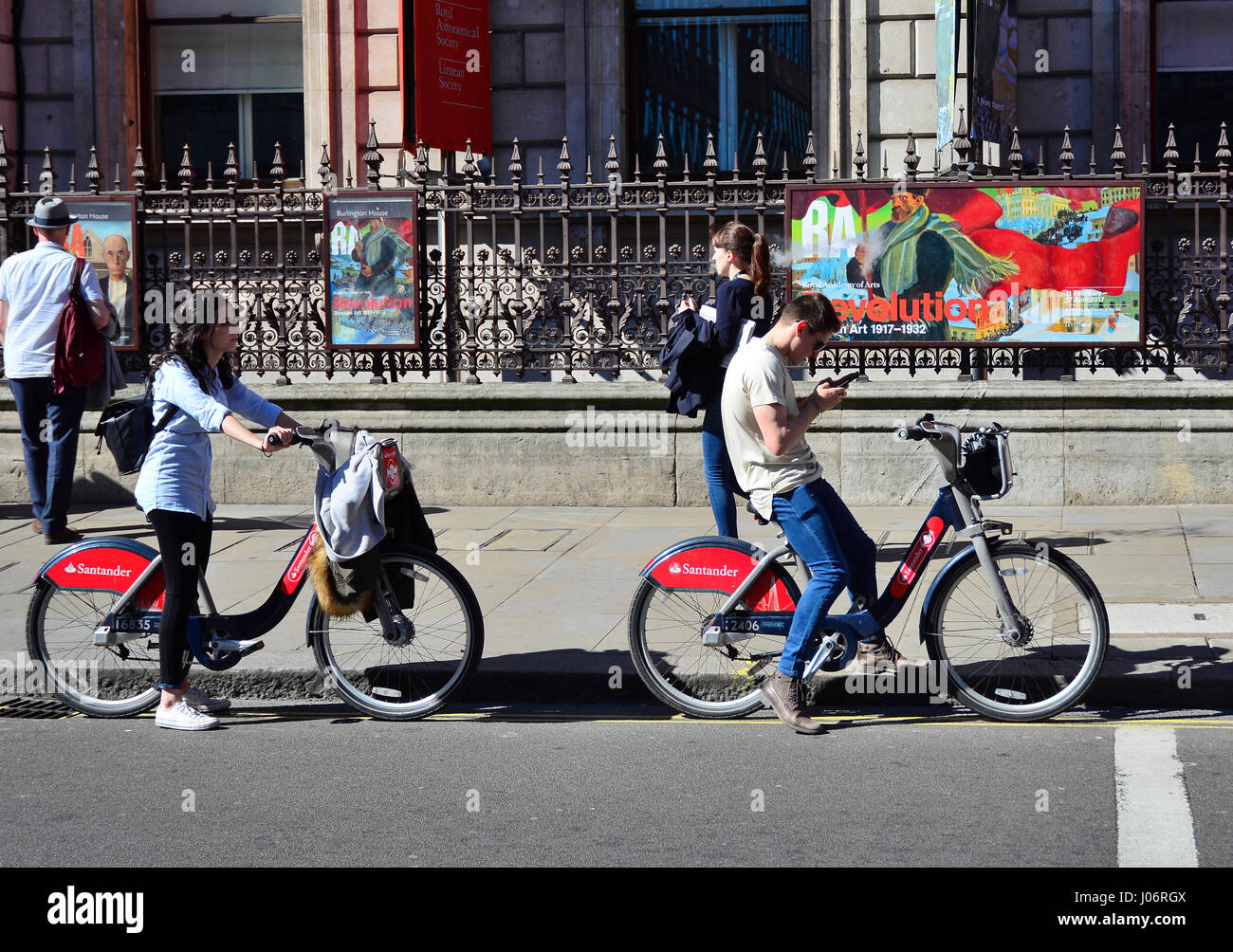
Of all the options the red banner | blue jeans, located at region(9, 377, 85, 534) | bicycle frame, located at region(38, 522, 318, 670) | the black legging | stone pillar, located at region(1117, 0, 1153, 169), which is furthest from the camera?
stone pillar, located at region(1117, 0, 1153, 169)

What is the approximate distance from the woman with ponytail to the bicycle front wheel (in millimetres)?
1709

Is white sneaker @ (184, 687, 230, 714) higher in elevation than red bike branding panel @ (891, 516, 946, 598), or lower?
lower

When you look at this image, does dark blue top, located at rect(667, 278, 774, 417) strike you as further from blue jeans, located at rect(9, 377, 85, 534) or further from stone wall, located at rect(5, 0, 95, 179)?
stone wall, located at rect(5, 0, 95, 179)

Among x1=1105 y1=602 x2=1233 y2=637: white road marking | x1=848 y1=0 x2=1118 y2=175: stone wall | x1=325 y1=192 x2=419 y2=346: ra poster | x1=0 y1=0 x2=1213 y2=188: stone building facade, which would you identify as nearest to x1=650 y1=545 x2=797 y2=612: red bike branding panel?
x1=1105 y1=602 x2=1233 y2=637: white road marking

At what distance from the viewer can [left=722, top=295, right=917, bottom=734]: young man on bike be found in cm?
595

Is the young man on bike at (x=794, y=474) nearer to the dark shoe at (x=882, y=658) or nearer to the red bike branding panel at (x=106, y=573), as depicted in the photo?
the dark shoe at (x=882, y=658)
